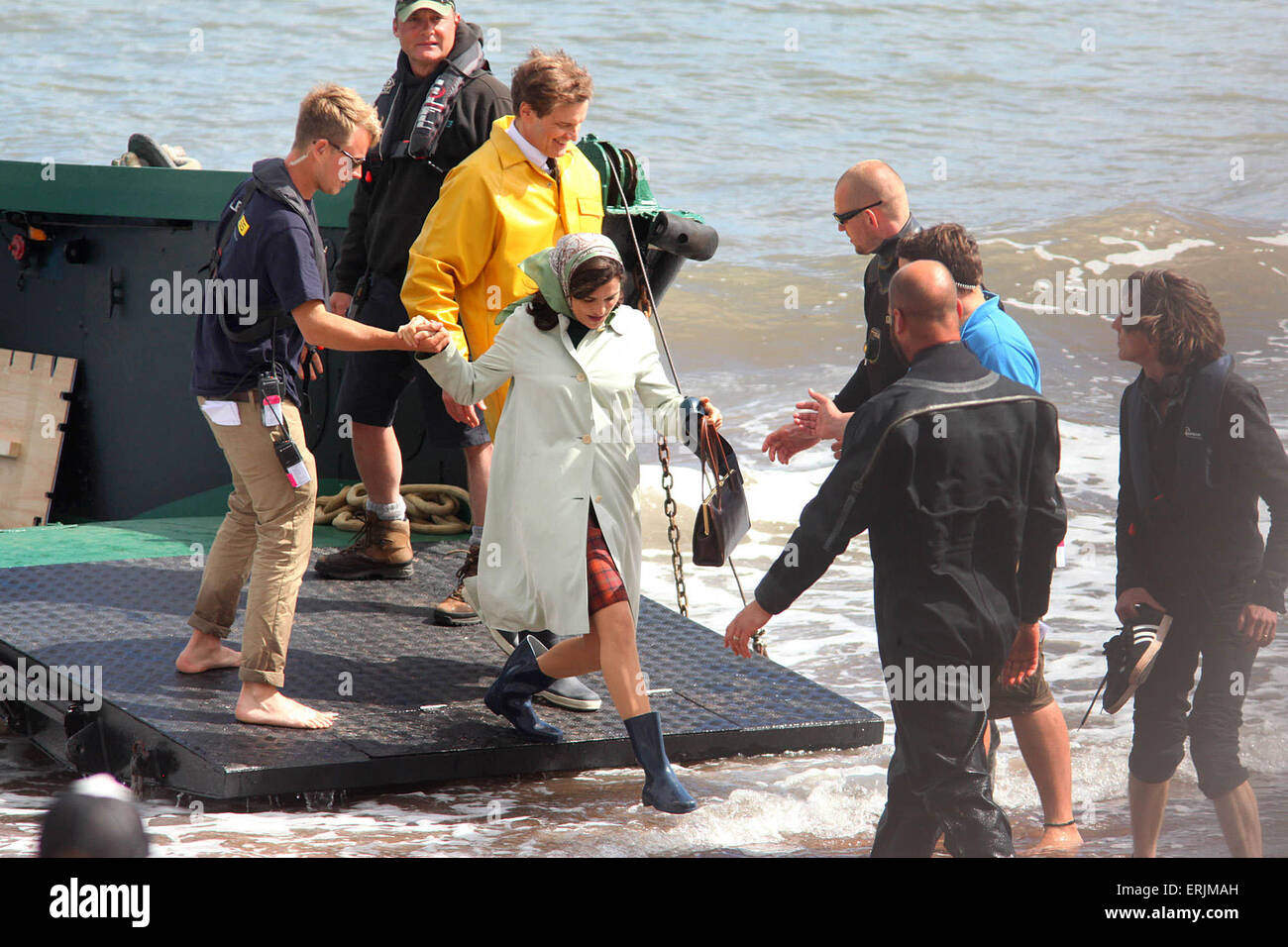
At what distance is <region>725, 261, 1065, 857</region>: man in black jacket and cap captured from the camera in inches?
122

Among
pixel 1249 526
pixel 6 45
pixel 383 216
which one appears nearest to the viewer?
pixel 1249 526

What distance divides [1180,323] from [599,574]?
5.43 feet

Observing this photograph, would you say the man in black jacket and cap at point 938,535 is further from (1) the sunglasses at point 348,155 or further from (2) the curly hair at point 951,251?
(1) the sunglasses at point 348,155

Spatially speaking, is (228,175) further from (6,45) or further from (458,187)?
(6,45)

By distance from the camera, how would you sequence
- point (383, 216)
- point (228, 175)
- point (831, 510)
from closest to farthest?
point (831, 510), point (383, 216), point (228, 175)

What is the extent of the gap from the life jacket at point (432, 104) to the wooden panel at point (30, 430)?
243cm

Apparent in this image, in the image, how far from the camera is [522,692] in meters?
4.39

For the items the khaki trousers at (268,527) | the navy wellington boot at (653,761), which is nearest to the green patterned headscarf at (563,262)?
the khaki trousers at (268,527)

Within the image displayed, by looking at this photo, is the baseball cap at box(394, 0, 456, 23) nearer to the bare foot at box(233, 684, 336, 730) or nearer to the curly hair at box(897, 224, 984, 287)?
the curly hair at box(897, 224, 984, 287)

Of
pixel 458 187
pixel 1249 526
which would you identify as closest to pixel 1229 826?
pixel 1249 526

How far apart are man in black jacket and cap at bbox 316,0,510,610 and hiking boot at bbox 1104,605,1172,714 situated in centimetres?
241

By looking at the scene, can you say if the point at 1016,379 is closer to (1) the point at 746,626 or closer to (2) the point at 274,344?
(1) the point at 746,626

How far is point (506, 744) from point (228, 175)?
3.14 meters

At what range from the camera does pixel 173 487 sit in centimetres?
669
